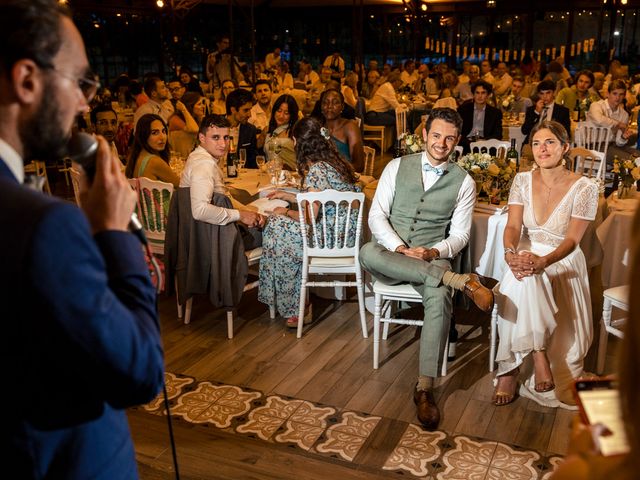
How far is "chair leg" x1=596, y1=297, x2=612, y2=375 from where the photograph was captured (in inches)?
125

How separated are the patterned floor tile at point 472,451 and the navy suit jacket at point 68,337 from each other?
188 centimetres

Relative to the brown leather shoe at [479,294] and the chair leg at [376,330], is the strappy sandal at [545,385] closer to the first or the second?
the brown leather shoe at [479,294]

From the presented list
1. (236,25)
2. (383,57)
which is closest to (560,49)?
(383,57)

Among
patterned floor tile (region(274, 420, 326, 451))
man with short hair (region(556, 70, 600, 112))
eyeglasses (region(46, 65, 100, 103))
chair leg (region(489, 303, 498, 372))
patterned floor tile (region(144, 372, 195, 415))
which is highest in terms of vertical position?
eyeglasses (region(46, 65, 100, 103))

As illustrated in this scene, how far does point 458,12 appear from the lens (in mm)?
16812

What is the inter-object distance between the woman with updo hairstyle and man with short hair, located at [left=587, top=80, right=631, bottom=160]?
12.4 feet

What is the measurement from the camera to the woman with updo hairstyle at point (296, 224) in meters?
3.78

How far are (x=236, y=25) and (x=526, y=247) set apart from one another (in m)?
16.3

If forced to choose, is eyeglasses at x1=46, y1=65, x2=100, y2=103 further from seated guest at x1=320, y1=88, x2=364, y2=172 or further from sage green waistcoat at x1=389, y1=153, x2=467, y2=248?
seated guest at x1=320, y1=88, x2=364, y2=172

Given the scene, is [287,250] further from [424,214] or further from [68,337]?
[68,337]

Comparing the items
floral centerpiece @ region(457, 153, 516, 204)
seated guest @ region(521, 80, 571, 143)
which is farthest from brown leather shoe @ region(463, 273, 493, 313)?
seated guest @ region(521, 80, 571, 143)

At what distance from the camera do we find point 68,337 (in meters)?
0.89

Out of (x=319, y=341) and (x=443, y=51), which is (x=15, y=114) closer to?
(x=319, y=341)

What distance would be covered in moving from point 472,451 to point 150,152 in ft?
8.78
